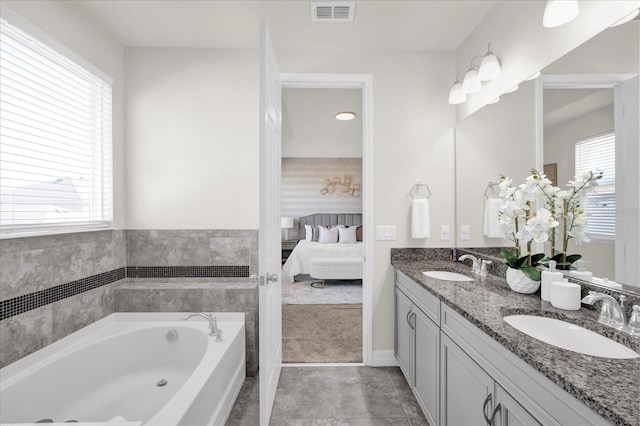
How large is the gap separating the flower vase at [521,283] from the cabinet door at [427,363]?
18.1 inches

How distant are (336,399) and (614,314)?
165cm

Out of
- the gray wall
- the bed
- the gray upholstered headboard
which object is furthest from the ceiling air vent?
the gray upholstered headboard

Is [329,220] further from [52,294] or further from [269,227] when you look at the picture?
[52,294]

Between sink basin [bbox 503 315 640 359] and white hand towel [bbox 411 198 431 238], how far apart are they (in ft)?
3.98

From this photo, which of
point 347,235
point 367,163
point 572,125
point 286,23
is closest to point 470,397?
point 572,125

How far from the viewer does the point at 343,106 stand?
14.1 feet

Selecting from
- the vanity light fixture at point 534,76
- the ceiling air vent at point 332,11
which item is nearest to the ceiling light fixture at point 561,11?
the vanity light fixture at point 534,76

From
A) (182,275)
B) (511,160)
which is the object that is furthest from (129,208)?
(511,160)

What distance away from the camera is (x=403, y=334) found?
230 centimetres

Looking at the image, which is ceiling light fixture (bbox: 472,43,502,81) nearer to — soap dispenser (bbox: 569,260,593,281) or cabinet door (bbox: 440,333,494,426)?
soap dispenser (bbox: 569,260,593,281)

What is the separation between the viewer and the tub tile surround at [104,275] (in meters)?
1.64

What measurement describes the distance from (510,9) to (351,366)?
2.81 m

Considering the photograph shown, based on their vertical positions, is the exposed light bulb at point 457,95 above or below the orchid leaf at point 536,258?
above

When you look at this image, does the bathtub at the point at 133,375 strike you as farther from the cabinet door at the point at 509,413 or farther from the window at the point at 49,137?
the cabinet door at the point at 509,413
